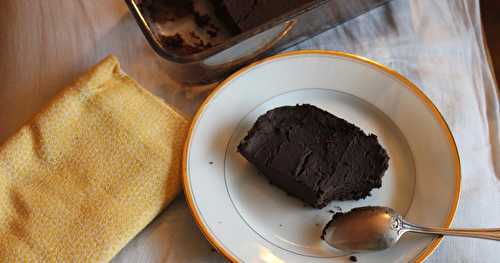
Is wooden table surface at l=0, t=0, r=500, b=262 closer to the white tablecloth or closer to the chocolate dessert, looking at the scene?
the chocolate dessert

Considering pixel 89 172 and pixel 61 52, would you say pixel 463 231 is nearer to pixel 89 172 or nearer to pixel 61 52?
pixel 89 172

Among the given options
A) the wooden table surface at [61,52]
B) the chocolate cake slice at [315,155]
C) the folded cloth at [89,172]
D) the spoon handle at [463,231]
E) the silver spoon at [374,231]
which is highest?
the wooden table surface at [61,52]

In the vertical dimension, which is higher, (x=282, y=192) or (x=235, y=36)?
(x=235, y=36)

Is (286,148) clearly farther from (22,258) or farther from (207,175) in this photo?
(22,258)

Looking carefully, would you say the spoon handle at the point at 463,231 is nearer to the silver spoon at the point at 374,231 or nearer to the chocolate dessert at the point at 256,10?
the silver spoon at the point at 374,231

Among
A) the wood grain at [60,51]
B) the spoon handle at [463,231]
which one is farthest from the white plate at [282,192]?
the wood grain at [60,51]

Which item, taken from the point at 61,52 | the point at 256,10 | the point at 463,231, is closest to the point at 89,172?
the point at 61,52

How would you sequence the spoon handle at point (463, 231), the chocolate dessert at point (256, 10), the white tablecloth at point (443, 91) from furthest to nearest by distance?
the chocolate dessert at point (256, 10) < the white tablecloth at point (443, 91) < the spoon handle at point (463, 231)
